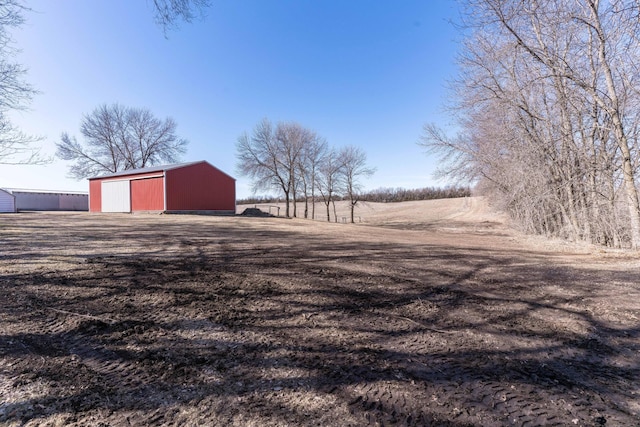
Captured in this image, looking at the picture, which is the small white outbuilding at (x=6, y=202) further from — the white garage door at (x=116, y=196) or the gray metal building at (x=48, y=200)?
the white garage door at (x=116, y=196)

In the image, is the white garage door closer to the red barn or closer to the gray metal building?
the red barn

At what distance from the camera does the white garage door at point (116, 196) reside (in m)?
27.0

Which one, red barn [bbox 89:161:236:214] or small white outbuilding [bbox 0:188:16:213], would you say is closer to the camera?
red barn [bbox 89:161:236:214]

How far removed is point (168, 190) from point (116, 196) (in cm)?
792

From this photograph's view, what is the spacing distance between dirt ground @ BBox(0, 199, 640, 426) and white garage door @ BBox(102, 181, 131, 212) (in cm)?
2555

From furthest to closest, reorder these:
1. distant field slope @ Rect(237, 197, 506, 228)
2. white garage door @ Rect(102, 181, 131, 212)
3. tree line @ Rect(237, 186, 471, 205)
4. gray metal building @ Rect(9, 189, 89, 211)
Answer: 1. tree line @ Rect(237, 186, 471, 205)
2. gray metal building @ Rect(9, 189, 89, 211)
3. distant field slope @ Rect(237, 197, 506, 228)
4. white garage door @ Rect(102, 181, 131, 212)

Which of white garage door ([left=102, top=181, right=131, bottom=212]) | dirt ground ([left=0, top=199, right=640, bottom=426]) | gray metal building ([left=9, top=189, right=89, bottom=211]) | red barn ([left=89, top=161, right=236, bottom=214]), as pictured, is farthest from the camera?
gray metal building ([left=9, top=189, right=89, bottom=211])

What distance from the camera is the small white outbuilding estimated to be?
34.3m

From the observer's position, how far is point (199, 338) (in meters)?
2.57

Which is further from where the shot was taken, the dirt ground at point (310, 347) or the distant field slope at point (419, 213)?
the distant field slope at point (419, 213)

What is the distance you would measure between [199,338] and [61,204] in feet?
189

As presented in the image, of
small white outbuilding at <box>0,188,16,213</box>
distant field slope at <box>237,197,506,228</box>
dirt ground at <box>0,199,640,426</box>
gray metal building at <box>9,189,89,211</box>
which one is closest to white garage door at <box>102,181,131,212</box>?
distant field slope at <box>237,197,506,228</box>

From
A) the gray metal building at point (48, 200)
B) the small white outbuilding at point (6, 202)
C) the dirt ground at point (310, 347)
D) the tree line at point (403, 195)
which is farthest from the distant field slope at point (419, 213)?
the dirt ground at point (310, 347)

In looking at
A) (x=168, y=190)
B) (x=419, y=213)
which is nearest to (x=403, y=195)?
(x=419, y=213)
